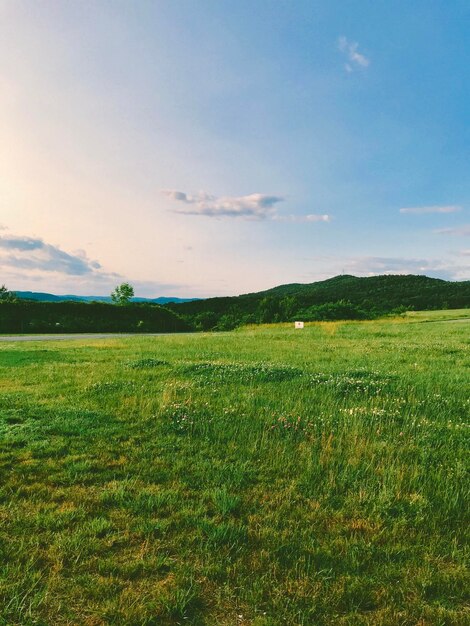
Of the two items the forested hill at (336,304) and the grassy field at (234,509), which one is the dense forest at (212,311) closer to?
the forested hill at (336,304)

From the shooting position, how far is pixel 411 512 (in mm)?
4633

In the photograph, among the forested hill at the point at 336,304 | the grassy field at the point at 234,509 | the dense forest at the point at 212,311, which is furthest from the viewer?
the forested hill at the point at 336,304

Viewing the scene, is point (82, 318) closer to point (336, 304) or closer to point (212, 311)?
point (212, 311)

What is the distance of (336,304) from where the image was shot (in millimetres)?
70062

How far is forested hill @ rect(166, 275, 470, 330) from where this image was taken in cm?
6894

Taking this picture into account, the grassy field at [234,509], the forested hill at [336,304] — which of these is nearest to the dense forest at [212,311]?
the forested hill at [336,304]

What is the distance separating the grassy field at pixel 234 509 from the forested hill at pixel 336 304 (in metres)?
50.0

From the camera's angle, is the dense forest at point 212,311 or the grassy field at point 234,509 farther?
the dense forest at point 212,311

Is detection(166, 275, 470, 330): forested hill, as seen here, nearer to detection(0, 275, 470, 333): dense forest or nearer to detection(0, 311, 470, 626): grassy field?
detection(0, 275, 470, 333): dense forest

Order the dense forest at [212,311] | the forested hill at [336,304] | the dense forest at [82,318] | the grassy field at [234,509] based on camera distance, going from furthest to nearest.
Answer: the forested hill at [336,304]
the dense forest at [212,311]
the dense forest at [82,318]
the grassy field at [234,509]

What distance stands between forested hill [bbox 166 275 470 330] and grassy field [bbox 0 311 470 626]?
164 ft

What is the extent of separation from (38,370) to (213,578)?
1223cm

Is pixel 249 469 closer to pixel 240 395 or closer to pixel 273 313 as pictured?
pixel 240 395

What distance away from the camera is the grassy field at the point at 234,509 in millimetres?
3305
